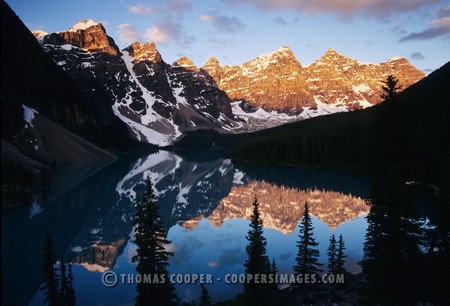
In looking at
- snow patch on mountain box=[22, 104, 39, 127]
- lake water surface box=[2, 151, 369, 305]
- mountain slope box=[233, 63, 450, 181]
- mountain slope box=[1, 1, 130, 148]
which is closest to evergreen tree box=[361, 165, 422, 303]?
lake water surface box=[2, 151, 369, 305]

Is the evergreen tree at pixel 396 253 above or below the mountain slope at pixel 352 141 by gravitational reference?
below

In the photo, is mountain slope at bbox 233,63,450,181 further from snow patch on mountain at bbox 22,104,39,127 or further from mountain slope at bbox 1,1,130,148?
mountain slope at bbox 1,1,130,148

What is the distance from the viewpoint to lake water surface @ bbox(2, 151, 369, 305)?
2667 cm

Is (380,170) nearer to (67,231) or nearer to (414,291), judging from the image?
(414,291)

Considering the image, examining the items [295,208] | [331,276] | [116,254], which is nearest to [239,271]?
[331,276]

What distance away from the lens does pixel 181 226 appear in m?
45.3

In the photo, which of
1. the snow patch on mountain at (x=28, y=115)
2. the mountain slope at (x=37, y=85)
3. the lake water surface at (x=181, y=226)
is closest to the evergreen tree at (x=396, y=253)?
the lake water surface at (x=181, y=226)

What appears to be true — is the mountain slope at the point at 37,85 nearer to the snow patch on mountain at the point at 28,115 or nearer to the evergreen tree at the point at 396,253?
the snow patch on mountain at the point at 28,115

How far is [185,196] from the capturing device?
231ft

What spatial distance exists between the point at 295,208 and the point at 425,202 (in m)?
20.2

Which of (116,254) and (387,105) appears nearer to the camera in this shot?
(387,105)

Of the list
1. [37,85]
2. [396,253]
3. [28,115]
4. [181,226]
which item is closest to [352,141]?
[181,226]

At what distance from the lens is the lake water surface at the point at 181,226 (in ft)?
87.5

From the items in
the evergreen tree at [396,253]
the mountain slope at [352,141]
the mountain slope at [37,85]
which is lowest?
the evergreen tree at [396,253]
